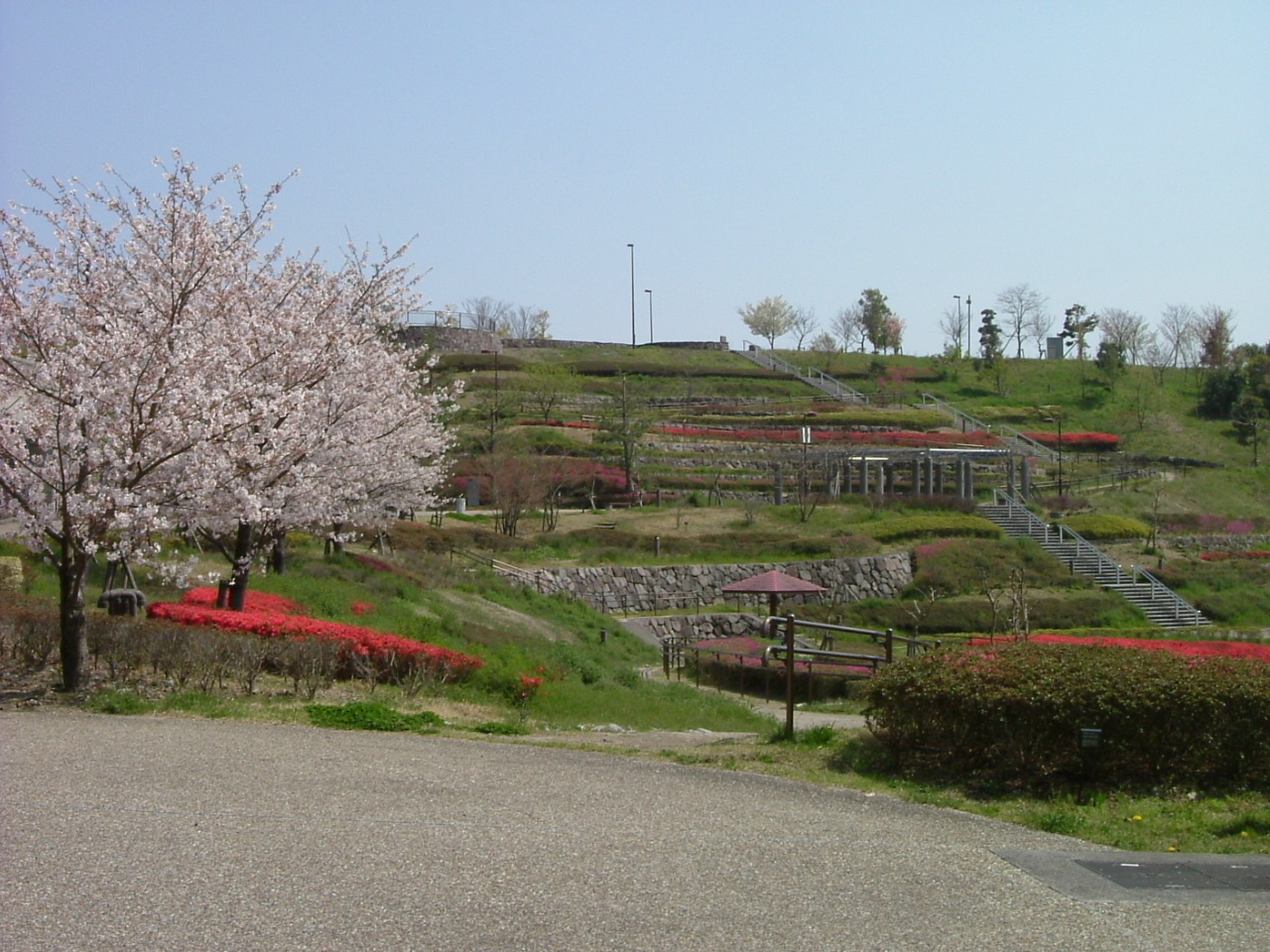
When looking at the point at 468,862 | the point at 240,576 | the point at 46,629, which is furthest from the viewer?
the point at 240,576

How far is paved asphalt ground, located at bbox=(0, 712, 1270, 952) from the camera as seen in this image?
512 cm

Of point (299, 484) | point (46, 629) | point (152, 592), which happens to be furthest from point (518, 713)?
point (152, 592)

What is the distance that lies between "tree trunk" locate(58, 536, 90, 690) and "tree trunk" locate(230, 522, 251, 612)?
378cm

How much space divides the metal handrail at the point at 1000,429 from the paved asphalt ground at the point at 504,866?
55.0m

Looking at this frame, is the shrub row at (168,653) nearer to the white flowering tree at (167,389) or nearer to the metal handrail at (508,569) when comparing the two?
the white flowering tree at (167,389)

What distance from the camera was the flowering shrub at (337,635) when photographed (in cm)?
1295

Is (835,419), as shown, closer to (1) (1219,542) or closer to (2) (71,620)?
(1) (1219,542)

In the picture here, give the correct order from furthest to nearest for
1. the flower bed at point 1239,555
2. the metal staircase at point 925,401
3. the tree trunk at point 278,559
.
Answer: the metal staircase at point 925,401
the flower bed at point 1239,555
the tree trunk at point 278,559

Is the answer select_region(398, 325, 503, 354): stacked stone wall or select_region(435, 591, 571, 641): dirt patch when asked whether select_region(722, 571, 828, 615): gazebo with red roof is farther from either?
select_region(398, 325, 503, 354): stacked stone wall

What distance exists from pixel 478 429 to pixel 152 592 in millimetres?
30587

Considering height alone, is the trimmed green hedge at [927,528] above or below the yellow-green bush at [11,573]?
below

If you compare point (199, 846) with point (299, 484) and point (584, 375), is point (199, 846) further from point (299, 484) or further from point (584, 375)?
point (584, 375)

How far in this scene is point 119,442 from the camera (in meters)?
11.0

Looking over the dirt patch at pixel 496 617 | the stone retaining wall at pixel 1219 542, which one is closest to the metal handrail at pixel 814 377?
the stone retaining wall at pixel 1219 542
